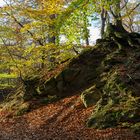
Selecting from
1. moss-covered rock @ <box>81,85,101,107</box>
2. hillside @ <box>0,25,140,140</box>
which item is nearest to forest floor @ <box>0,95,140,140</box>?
hillside @ <box>0,25,140,140</box>

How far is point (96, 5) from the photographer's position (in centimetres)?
1661

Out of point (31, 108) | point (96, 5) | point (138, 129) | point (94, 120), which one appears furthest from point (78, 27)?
point (138, 129)

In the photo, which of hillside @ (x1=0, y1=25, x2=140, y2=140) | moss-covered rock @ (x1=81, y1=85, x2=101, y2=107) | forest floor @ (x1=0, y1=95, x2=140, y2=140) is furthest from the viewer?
moss-covered rock @ (x1=81, y1=85, x2=101, y2=107)

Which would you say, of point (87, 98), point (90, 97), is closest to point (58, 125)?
point (87, 98)

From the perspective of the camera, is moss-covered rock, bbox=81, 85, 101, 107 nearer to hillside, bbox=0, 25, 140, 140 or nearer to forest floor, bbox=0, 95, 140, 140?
hillside, bbox=0, 25, 140, 140

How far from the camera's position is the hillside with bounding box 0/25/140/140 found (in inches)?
482

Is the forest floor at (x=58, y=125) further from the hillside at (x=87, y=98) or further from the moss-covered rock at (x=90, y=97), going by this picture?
the moss-covered rock at (x=90, y=97)

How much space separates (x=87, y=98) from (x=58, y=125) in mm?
1920

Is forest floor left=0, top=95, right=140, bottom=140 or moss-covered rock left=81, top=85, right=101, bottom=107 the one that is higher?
moss-covered rock left=81, top=85, right=101, bottom=107

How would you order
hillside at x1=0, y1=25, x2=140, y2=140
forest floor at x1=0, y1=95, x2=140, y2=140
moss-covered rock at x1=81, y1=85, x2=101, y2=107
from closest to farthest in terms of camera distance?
forest floor at x1=0, y1=95, x2=140, y2=140
hillside at x1=0, y1=25, x2=140, y2=140
moss-covered rock at x1=81, y1=85, x2=101, y2=107

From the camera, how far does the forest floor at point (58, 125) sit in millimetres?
11581

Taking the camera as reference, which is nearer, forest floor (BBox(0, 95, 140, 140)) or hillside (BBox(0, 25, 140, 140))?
forest floor (BBox(0, 95, 140, 140))

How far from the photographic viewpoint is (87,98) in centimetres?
1483

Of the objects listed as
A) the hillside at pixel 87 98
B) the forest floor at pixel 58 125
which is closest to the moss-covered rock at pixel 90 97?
the hillside at pixel 87 98
